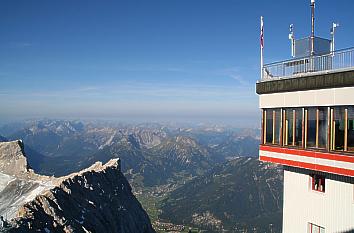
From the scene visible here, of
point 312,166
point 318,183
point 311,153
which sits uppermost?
point 311,153

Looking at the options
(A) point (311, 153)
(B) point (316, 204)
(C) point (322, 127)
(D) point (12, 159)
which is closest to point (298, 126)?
(A) point (311, 153)

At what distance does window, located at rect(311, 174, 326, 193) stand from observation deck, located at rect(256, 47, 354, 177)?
2.80 ft

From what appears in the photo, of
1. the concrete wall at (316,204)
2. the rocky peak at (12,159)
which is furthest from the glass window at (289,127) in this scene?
the rocky peak at (12,159)

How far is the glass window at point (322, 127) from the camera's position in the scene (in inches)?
599

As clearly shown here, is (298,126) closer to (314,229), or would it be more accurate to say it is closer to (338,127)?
(338,127)

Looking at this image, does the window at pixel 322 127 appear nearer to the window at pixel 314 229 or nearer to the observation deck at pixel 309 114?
the observation deck at pixel 309 114

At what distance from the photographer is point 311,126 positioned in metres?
15.9

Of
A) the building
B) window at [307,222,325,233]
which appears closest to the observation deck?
the building

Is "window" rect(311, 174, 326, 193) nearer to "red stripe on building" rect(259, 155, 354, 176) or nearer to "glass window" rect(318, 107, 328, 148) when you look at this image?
"red stripe on building" rect(259, 155, 354, 176)

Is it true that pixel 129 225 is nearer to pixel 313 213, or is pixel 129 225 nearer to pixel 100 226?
pixel 100 226

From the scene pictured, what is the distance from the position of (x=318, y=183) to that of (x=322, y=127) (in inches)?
111

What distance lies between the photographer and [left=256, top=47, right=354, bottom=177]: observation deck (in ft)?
47.4

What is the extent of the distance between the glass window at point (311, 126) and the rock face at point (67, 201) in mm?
52385

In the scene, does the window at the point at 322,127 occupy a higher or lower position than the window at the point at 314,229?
higher
